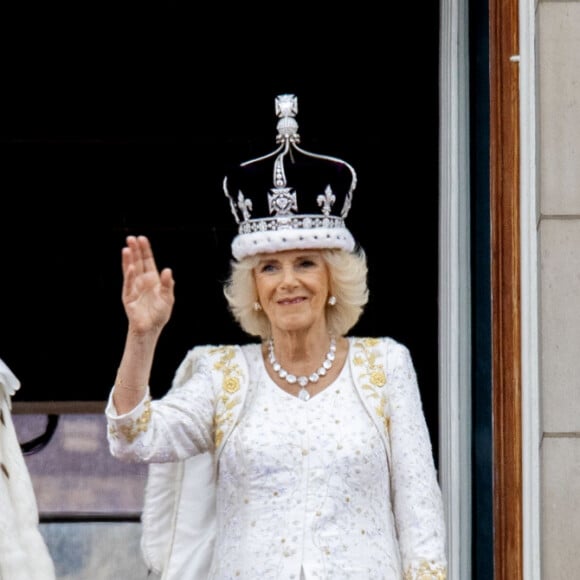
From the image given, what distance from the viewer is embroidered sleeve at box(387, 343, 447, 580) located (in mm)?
5059

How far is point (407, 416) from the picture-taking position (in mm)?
5195

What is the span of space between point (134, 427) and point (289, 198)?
70 cm

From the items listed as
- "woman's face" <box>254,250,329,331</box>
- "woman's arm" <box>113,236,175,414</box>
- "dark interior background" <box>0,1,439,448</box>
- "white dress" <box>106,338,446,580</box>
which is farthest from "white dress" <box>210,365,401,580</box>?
"dark interior background" <box>0,1,439,448</box>

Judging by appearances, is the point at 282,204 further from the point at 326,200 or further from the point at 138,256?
the point at 138,256

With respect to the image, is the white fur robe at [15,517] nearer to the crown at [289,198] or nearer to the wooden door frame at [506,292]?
the crown at [289,198]

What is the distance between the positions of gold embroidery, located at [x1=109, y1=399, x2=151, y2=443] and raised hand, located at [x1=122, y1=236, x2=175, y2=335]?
7.7 inches

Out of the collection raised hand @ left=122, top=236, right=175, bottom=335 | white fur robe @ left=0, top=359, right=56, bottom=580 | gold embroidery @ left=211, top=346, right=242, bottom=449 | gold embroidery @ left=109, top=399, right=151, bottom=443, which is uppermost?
raised hand @ left=122, top=236, right=175, bottom=335

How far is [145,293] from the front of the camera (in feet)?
16.3

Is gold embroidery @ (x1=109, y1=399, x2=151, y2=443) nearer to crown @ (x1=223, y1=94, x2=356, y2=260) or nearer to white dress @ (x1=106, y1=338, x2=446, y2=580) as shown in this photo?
white dress @ (x1=106, y1=338, x2=446, y2=580)

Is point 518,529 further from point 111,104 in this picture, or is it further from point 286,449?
point 111,104

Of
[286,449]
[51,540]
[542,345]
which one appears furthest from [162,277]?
[51,540]

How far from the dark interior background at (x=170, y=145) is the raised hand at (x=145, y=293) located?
4.23 ft

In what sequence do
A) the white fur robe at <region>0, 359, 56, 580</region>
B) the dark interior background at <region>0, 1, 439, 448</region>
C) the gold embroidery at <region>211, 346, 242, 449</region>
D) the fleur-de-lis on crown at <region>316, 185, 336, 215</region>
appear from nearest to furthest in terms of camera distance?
the white fur robe at <region>0, 359, 56, 580</region> < the gold embroidery at <region>211, 346, 242, 449</region> < the fleur-de-lis on crown at <region>316, 185, 336, 215</region> < the dark interior background at <region>0, 1, 439, 448</region>

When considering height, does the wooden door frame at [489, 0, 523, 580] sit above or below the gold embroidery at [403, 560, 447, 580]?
above
